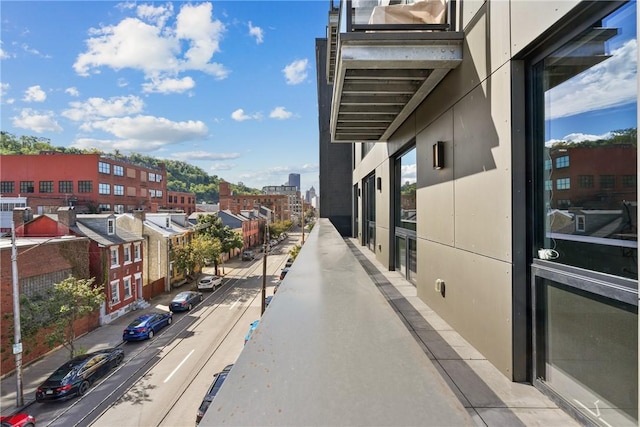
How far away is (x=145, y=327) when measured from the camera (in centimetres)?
1678

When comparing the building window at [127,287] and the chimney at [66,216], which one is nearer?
the chimney at [66,216]

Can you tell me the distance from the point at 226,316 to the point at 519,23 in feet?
68.7

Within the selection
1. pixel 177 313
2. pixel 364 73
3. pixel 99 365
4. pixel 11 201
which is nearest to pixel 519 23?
pixel 364 73

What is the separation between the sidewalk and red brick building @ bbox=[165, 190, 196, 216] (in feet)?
125

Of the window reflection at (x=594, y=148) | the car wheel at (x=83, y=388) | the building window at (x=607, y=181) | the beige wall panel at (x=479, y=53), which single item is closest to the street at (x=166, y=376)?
the car wheel at (x=83, y=388)

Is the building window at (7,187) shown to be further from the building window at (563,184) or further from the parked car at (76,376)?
the building window at (563,184)

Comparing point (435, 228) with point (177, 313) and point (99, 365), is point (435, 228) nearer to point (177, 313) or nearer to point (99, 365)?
point (99, 365)

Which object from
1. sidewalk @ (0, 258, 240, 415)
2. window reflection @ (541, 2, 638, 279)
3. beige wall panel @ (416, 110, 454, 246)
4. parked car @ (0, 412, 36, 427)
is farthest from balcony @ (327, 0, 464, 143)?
Answer: sidewalk @ (0, 258, 240, 415)

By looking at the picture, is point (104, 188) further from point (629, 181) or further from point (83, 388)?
point (629, 181)

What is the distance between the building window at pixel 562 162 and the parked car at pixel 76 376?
1541cm

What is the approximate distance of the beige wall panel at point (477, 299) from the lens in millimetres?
2465

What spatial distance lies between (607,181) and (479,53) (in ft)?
5.59

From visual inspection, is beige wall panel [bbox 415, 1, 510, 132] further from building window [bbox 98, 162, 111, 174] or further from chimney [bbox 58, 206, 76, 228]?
building window [bbox 98, 162, 111, 174]

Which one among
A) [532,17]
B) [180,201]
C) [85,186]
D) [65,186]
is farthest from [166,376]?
[180,201]
